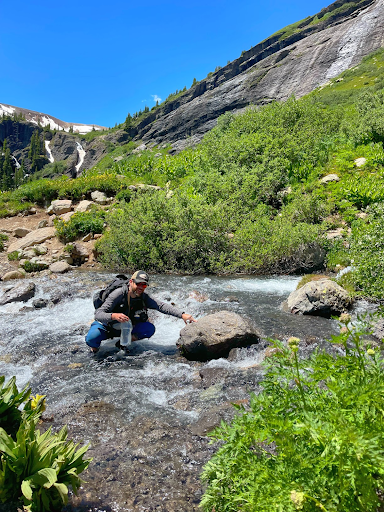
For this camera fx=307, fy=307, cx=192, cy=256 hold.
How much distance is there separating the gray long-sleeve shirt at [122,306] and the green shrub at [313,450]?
380cm

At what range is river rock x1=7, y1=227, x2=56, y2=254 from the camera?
14500 mm

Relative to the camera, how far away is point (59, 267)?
40.9ft

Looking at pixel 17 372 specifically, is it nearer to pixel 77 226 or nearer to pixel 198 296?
pixel 198 296

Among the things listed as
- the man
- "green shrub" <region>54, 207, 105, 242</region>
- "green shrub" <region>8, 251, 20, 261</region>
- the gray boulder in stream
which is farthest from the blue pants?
"green shrub" <region>54, 207, 105, 242</region>

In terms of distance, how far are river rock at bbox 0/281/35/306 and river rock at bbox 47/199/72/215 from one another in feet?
29.7

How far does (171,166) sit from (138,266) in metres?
14.8

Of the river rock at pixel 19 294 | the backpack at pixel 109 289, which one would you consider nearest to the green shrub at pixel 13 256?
the river rock at pixel 19 294

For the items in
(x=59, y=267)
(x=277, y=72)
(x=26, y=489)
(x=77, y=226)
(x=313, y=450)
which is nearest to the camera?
(x=313, y=450)

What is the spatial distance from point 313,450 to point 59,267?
12387 millimetres

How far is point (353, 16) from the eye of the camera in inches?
2899

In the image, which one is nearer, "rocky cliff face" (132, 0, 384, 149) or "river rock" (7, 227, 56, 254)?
"river rock" (7, 227, 56, 254)

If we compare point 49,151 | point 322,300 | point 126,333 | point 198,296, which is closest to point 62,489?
point 126,333

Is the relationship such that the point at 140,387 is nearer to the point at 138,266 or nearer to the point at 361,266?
the point at 361,266

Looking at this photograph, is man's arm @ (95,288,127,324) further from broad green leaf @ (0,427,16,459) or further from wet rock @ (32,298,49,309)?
wet rock @ (32,298,49,309)
